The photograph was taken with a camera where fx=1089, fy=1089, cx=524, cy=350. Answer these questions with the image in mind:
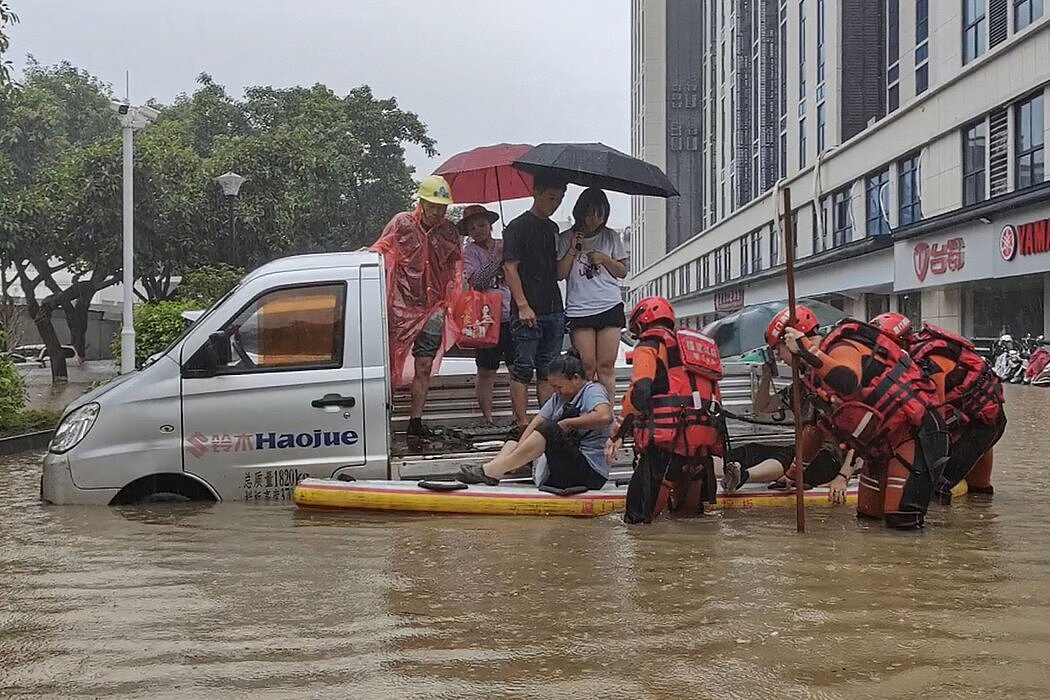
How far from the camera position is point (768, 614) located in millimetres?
4504

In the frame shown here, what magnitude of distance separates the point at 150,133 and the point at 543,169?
26525 millimetres

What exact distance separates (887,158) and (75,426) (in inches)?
1107

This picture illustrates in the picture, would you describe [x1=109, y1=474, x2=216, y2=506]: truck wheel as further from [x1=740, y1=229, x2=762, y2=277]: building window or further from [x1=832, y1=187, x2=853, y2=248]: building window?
[x1=740, y1=229, x2=762, y2=277]: building window

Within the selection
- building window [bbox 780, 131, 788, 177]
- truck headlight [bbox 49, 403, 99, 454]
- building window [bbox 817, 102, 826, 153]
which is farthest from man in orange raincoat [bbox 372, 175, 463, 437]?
building window [bbox 780, 131, 788, 177]

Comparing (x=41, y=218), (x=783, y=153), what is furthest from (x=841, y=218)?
(x=41, y=218)

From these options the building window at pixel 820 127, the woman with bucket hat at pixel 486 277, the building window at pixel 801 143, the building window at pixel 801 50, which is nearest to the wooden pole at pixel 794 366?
the woman with bucket hat at pixel 486 277

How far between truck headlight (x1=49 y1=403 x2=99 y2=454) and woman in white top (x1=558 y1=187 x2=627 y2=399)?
3204 millimetres

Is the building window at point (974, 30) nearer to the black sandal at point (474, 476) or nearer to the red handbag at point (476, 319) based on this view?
the red handbag at point (476, 319)

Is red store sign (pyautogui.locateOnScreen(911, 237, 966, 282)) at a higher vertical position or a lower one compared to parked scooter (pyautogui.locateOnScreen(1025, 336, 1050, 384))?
higher

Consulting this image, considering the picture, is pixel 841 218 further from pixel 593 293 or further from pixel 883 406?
pixel 883 406

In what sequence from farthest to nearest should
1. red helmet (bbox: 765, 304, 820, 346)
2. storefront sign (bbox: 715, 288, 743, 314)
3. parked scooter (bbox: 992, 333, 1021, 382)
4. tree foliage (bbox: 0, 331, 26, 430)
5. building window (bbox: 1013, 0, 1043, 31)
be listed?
storefront sign (bbox: 715, 288, 743, 314), parked scooter (bbox: 992, 333, 1021, 382), building window (bbox: 1013, 0, 1043, 31), tree foliage (bbox: 0, 331, 26, 430), red helmet (bbox: 765, 304, 820, 346)

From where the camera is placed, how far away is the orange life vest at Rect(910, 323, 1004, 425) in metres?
7.21

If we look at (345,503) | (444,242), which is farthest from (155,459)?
(444,242)

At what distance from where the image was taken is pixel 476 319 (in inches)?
305
